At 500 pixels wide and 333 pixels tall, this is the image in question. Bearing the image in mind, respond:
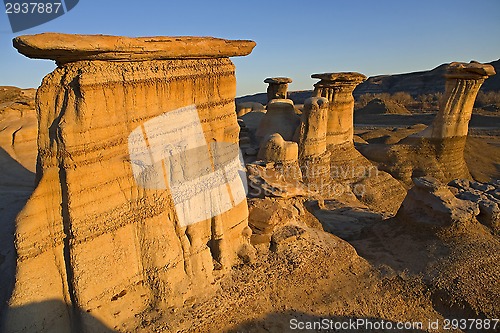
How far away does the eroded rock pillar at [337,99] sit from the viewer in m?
12.9

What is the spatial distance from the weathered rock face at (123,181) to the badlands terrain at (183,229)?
0.5 inches

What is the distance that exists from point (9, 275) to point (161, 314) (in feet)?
6.23

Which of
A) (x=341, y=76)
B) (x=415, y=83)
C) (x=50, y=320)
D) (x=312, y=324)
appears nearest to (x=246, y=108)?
(x=341, y=76)

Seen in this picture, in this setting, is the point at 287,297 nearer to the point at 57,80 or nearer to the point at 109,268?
the point at 109,268

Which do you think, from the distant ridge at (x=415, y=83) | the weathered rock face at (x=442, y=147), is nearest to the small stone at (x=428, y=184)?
the weathered rock face at (x=442, y=147)

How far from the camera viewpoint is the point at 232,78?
4.86 m

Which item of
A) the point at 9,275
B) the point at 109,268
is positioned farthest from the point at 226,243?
the point at 9,275

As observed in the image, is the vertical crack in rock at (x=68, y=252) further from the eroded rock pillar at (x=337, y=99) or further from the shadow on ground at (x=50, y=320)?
the eroded rock pillar at (x=337, y=99)

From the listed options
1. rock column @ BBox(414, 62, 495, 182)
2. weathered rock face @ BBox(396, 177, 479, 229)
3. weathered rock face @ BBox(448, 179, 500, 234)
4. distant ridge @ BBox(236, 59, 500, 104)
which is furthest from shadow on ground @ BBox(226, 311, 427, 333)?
distant ridge @ BBox(236, 59, 500, 104)

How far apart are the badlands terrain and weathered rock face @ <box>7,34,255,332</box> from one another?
0.01 metres

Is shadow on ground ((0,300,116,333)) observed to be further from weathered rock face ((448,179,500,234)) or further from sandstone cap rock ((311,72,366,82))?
sandstone cap rock ((311,72,366,82))

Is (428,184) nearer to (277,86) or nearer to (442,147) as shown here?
(442,147)

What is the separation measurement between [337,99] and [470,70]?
15.1ft

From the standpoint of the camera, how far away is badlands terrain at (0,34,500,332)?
11.4 feet
